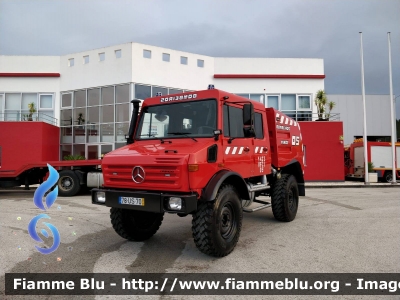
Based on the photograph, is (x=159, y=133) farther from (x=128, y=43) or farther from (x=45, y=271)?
(x=128, y=43)

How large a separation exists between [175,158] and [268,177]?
3404 mm

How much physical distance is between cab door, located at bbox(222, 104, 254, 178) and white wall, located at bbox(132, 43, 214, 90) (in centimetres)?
1342

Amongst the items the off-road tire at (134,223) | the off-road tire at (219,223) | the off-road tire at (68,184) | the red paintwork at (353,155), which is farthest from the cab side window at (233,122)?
the red paintwork at (353,155)

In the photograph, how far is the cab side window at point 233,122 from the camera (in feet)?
16.8

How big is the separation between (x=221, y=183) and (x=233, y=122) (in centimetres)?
124

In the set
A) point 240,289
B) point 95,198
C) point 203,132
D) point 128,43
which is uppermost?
point 128,43

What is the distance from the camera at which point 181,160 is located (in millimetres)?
4176

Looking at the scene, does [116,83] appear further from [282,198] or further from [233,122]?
[233,122]

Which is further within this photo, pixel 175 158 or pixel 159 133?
pixel 159 133

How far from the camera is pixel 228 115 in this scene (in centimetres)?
518

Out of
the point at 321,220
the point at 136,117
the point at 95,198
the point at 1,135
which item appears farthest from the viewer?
the point at 1,135

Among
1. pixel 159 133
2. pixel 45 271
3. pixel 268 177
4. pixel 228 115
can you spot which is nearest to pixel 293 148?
pixel 268 177

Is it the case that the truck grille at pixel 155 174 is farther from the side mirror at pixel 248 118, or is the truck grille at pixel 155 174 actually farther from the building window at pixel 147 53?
the building window at pixel 147 53

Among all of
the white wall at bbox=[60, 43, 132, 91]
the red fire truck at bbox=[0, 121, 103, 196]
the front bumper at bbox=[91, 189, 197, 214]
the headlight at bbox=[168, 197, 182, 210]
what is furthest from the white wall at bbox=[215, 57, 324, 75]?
the headlight at bbox=[168, 197, 182, 210]
